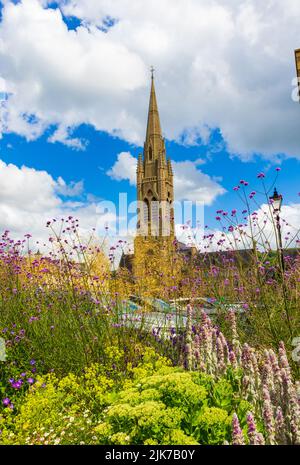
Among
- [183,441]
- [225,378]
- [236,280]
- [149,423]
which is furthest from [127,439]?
[236,280]

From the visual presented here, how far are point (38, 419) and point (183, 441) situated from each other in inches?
89.0

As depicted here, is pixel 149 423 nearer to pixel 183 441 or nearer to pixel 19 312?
pixel 183 441

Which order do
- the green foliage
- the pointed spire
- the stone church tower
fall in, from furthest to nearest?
the stone church tower, the pointed spire, the green foliage

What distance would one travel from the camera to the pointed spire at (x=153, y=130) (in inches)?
2613

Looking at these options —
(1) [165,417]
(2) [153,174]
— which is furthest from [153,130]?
(1) [165,417]

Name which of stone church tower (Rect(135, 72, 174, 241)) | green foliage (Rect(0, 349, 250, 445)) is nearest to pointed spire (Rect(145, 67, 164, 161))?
stone church tower (Rect(135, 72, 174, 241))

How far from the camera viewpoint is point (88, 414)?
161 inches

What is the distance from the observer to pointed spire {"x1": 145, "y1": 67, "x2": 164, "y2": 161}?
66375 mm

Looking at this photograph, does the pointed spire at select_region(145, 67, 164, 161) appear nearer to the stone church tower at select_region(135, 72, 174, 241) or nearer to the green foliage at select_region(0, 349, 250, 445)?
the stone church tower at select_region(135, 72, 174, 241)

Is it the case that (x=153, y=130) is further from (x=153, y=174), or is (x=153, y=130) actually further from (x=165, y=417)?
(x=165, y=417)

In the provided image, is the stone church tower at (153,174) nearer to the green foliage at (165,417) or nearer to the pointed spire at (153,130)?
the pointed spire at (153,130)

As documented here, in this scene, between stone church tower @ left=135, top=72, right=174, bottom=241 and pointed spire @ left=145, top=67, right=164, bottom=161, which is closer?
pointed spire @ left=145, top=67, right=164, bottom=161

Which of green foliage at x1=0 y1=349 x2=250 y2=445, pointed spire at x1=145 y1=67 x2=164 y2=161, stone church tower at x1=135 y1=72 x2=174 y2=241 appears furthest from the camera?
stone church tower at x1=135 y1=72 x2=174 y2=241

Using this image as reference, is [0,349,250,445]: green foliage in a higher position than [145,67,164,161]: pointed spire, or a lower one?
lower
